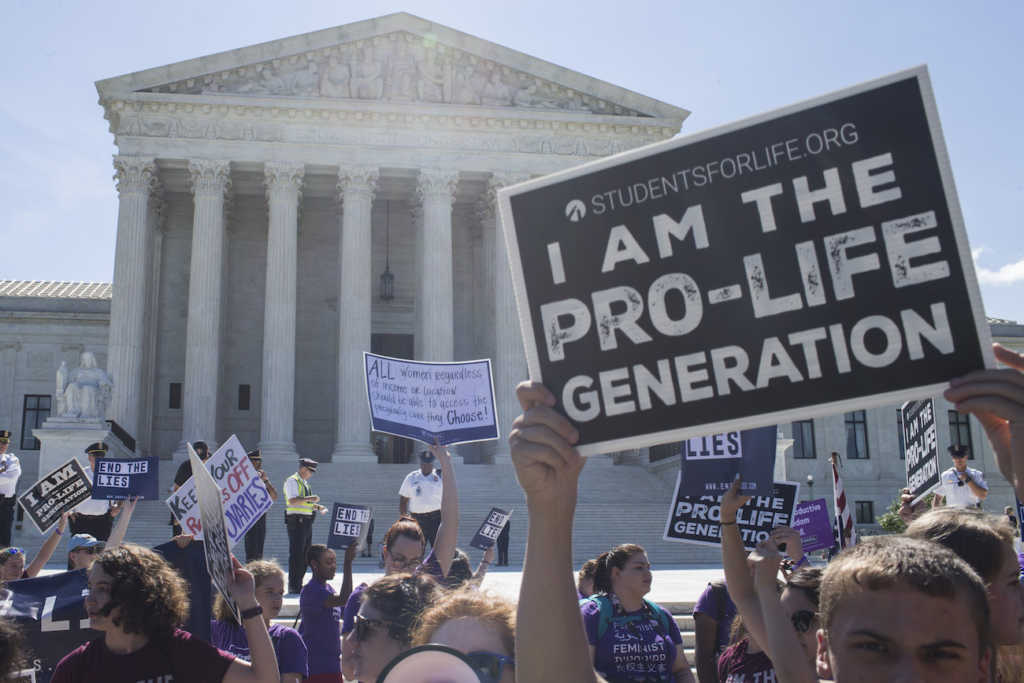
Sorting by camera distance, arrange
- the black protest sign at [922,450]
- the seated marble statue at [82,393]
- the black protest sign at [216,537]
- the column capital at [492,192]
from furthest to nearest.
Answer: the column capital at [492,192]
the seated marble statue at [82,393]
the black protest sign at [922,450]
the black protest sign at [216,537]

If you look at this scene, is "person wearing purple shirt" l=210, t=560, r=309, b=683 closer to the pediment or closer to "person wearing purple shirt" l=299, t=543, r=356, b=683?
"person wearing purple shirt" l=299, t=543, r=356, b=683

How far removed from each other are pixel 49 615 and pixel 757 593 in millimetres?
5122

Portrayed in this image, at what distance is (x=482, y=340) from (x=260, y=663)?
3756 centimetres

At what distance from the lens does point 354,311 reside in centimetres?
3688

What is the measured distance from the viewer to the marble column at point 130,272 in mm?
35719

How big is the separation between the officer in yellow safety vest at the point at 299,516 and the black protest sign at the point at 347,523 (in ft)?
17.3

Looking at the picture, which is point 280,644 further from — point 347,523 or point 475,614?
point 347,523

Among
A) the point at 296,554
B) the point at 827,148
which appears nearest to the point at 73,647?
the point at 827,148

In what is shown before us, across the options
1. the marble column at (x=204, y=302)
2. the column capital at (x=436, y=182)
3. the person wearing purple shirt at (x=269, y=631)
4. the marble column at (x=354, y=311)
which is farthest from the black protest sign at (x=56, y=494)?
the column capital at (x=436, y=182)

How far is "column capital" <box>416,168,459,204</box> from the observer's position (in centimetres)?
3784

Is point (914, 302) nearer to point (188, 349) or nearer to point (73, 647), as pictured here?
point (73, 647)

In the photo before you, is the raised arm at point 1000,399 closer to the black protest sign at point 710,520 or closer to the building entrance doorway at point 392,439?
the black protest sign at point 710,520

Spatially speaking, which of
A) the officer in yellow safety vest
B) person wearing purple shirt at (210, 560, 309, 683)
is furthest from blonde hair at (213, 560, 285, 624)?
the officer in yellow safety vest

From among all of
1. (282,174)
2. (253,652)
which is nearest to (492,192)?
(282,174)
